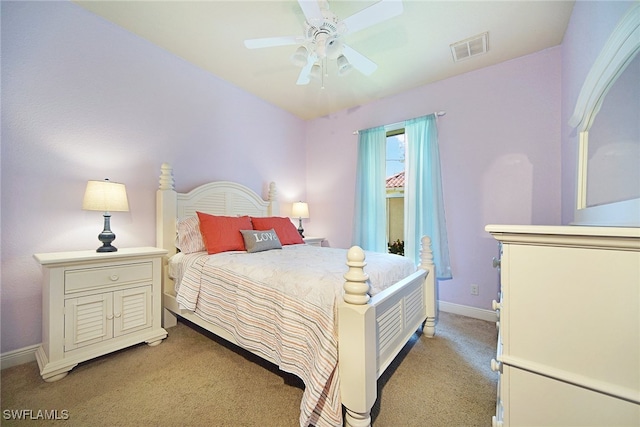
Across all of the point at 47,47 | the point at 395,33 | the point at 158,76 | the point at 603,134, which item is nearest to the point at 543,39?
the point at 395,33

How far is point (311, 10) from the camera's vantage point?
160 centimetres

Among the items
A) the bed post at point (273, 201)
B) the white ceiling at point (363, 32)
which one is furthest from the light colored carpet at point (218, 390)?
the white ceiling at point (363, 32)

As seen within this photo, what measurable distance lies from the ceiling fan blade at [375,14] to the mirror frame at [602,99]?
1.03 metres

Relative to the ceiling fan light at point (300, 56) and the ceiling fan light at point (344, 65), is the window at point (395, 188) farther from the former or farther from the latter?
the ceiling fan light at point (300, 56)

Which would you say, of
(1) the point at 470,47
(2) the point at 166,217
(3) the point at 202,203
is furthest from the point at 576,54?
(2) the point at 166,217

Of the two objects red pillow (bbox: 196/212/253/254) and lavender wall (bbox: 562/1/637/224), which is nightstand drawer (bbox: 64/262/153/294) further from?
lavender wall (bbox: 562/1/637/224)

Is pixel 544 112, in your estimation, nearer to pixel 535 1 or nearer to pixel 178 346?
pixel 535 1

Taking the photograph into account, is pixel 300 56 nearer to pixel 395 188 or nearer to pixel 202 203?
pixel 202 203

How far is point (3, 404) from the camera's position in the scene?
138 cm

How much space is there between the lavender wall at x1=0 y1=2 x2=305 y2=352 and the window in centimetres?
237

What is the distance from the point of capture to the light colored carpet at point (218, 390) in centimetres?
132

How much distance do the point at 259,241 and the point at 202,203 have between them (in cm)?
97

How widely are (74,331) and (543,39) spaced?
446 centimetres

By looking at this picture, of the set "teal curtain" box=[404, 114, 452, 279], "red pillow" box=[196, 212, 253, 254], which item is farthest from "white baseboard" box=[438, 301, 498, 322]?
"red pillow" box=[196, 212, 253, 254]
